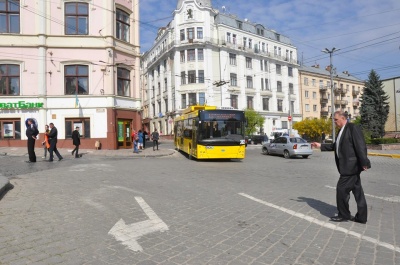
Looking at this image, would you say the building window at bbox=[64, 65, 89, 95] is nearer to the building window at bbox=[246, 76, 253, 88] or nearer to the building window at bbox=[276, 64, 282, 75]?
the building window at bbox=[246, 76, 253, 88]

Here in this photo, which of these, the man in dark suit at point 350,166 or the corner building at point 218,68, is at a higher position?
the corner building at point 218,68

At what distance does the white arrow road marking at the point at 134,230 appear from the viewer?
13.9 feet

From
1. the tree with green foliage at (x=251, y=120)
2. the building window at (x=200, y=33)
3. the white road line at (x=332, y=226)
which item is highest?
the building window at (x=200, y=33)

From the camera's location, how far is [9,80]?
74.6 feet

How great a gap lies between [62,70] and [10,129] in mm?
5976

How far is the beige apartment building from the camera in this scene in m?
66.4

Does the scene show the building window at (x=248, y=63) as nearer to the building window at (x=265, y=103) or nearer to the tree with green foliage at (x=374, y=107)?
the building window at (x=265, y=103)

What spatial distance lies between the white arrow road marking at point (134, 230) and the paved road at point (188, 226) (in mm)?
16

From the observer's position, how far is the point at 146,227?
4.88 metres

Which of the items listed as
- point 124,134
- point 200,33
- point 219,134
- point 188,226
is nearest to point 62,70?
point 124,134

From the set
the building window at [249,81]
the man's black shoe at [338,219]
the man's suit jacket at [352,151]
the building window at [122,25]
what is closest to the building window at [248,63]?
the building window at [249,81]

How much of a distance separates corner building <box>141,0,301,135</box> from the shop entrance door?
58.5ft

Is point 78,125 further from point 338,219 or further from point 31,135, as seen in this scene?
point 338,219

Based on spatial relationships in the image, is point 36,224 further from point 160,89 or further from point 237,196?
point 160,89
